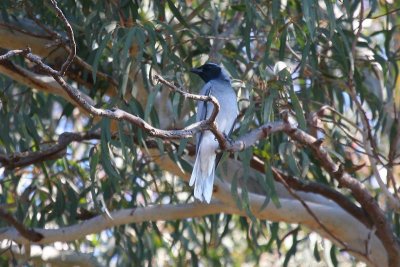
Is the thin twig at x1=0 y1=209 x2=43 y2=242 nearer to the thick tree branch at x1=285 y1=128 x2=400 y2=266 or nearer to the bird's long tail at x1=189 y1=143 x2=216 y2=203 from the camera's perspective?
the bird's long tail at x1=189 y1=143 x2=216 y2=203

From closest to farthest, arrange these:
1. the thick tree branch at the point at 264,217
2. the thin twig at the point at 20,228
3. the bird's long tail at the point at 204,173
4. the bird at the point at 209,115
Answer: the bird's long tail at the point at 204,173
the bird at the point at 209,115
the thin twig at the point at 20,228
the thick tree branch at the point at 264,217

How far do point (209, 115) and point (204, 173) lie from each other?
0.35 m

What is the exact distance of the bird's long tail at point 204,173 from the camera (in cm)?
343

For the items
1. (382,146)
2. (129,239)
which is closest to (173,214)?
(129,239)

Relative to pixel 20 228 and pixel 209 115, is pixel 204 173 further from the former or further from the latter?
pixel 20 228

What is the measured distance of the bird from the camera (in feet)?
11.6

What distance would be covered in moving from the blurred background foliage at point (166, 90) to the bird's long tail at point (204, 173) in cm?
10

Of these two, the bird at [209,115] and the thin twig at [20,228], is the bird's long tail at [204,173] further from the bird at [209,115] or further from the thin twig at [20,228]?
the thin twig at [20,228]

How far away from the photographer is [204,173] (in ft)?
11.7

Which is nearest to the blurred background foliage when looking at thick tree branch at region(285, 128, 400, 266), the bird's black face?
the bird's black face

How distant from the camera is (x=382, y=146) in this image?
6.07 m

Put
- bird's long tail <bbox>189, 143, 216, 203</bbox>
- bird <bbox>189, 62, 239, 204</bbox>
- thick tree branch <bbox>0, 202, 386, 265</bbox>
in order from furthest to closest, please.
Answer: thick tree branch <bbox>0, 202, 386, 265</bbox> < bird <bbox>189, 62, 239, 204</bbox> < bird's long tail <bbox>189, 143, 216, 203</bbox>

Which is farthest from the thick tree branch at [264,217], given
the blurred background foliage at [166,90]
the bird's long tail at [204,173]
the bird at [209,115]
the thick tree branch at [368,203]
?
the bird's long tail at [204,173]

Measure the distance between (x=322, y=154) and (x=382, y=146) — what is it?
2.73 metres
